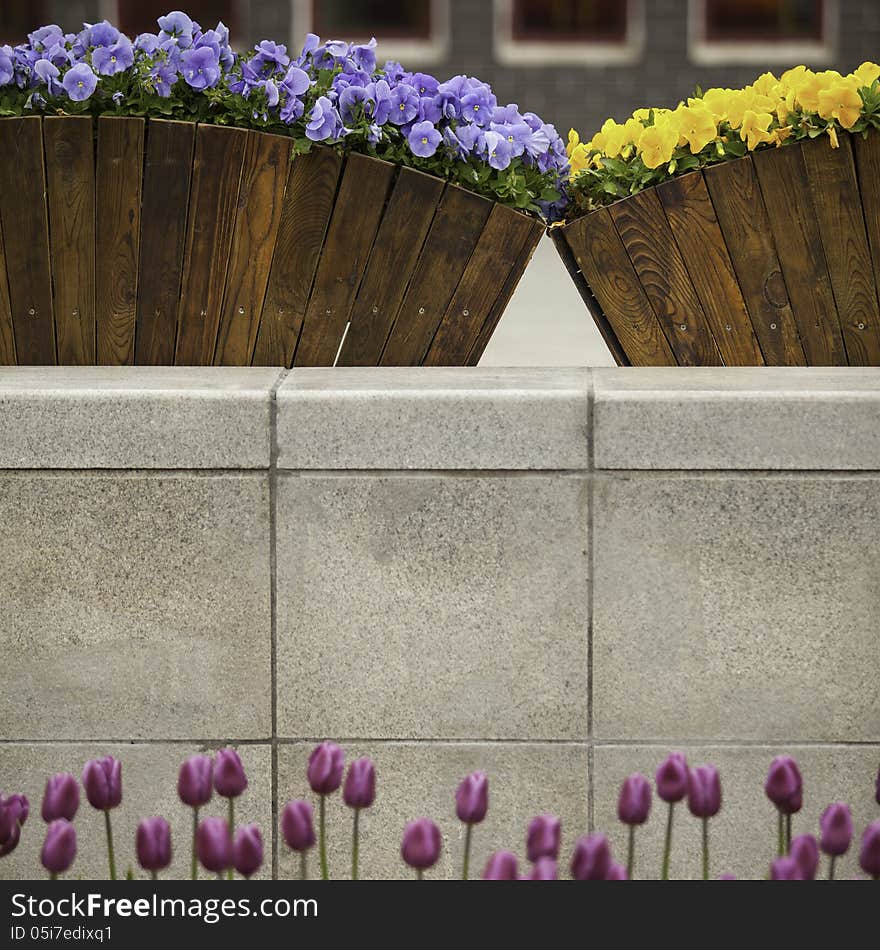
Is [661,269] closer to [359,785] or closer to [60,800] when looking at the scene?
[359,785]

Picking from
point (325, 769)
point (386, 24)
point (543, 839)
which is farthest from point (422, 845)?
point (386, 24)

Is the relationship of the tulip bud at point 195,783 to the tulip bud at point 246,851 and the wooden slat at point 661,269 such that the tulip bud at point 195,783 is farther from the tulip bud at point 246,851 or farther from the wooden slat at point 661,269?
the wooden slat at point 661,269

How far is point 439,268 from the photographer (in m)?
3.38

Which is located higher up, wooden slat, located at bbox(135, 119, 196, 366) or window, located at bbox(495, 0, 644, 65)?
window, located at bbox(495, 0, 644, 65)

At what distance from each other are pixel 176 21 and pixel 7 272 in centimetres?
71

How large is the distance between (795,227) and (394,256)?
0.91 metres

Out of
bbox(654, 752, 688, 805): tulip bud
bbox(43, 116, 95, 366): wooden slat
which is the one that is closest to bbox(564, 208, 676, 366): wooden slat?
bbox(43, 116, 95, 366): wooden slat

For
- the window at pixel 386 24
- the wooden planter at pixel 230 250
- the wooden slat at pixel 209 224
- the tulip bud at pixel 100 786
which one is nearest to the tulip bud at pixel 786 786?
the tulip bud at pixel 100 786

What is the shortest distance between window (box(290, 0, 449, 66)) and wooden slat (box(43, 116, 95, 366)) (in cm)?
1239

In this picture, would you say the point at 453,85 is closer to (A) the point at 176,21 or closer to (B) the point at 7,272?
(A) the point at 176,21

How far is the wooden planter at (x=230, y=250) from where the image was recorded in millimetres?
3322

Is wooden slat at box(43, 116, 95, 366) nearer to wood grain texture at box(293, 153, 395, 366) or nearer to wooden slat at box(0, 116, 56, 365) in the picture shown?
wooden slat at box(0, 116, 56, 365)

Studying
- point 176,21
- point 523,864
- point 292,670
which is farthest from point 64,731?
point 176,21

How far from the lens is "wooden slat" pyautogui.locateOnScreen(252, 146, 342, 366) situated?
10.9 feet
